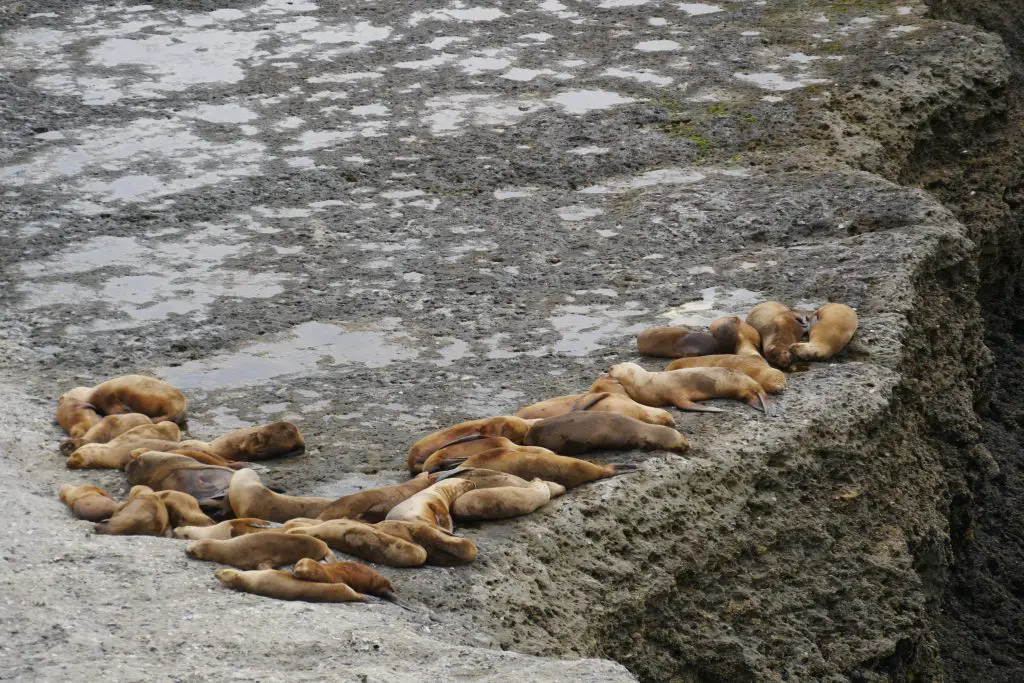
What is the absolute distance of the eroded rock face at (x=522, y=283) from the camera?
3727mm

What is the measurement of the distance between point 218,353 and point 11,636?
2653 mm

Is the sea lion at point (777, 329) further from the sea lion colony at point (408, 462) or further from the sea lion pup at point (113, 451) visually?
the sea lion pup at point (113, 451)

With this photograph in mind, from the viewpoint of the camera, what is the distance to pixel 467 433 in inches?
178

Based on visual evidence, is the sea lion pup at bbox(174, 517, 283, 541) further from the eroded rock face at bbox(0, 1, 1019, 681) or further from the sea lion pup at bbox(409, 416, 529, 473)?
the sea lion pup at bbox(409, 416, 529, 473)

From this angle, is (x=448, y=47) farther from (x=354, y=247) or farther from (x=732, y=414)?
(x=732, y=414)

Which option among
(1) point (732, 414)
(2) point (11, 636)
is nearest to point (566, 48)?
(1) point (732, 414)

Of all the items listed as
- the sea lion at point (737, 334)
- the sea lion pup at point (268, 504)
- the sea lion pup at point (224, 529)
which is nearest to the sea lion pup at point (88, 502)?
the sea lion pup at point (224, 529)

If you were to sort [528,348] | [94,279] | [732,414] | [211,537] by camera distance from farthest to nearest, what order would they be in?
[94,279] < [528,348] < [732,414] < [211,537]

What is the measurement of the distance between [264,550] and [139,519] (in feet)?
1.72

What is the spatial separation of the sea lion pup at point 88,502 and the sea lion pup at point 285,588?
0.70 meters

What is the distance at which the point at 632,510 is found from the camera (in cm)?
412

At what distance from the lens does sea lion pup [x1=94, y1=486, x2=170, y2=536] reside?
12.7 feet

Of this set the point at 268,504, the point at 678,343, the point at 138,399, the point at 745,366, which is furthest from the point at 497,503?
the point at 138,399

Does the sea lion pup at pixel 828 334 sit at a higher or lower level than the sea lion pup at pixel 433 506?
lower
